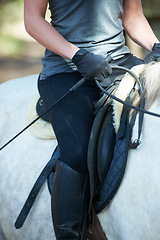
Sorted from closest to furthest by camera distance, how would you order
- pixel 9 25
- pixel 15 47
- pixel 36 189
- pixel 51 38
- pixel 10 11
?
pixel 51 38
pixel 36 189
pixel 15 47
pixel 10 11
pixel 9 25

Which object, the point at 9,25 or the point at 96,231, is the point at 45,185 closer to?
the point at 96,231

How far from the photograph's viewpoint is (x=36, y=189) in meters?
1.90

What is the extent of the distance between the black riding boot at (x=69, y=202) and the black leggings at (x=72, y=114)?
44 mm

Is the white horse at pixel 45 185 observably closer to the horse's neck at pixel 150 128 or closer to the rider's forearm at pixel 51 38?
the horse's neck at pixel 150 128

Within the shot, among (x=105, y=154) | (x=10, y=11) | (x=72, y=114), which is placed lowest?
(x=10, y=11)

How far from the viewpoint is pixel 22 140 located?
83.5 inches

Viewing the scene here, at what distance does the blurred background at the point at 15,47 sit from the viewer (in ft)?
24.3

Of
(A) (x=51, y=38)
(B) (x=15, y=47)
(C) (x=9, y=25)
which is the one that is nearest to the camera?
(A) (x=51, y=38)

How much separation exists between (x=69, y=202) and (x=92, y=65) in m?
0.62

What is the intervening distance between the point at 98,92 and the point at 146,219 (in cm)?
66

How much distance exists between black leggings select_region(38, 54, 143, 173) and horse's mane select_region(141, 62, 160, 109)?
24 cm

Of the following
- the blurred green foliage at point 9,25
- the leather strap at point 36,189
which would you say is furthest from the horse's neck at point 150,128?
the blurred green foliage at point 9,25

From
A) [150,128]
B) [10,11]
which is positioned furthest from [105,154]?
[10,11]

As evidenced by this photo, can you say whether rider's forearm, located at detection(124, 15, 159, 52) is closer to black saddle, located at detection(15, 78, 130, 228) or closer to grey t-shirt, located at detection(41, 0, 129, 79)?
grey t-shirt, located at detection(41, 0, 129, 79)
